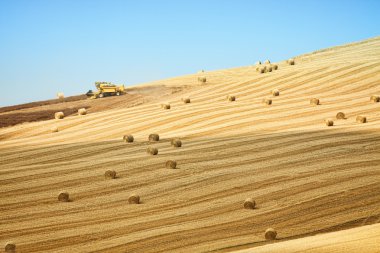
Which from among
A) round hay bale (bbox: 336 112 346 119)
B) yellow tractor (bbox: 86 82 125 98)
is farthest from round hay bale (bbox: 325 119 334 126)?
yellow tractor (bbox: 86 82 125 98)

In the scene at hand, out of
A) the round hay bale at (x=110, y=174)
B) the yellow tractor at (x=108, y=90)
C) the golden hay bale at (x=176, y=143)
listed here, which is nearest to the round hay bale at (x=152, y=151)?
the golden hay bale at (x=176, y=143)

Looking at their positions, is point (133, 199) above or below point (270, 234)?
above

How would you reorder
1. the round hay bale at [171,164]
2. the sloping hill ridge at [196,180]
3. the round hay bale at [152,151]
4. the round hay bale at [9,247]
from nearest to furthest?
the round hay bale at [9,247], the sloping hill ridge at [196,180], the round hay bale at [171,164], the round hay bale at [152,151]

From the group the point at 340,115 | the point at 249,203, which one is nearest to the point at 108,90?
the point at 340,115

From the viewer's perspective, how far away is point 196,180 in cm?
1487

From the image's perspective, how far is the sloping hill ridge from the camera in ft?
39.3

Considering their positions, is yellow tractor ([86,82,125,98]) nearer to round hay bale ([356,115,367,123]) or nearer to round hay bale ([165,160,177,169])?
round hay bale ([356,115,367,123])

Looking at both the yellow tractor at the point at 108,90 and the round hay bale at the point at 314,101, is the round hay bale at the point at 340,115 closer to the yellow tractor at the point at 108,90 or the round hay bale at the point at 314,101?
the round hay bale at the point at 314,101

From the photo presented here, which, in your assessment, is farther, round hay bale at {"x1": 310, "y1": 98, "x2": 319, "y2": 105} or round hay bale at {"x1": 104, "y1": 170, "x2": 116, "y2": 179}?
round hay bale at {"x1": 310, "y1": 98, "x2": 319, "y2": 105}

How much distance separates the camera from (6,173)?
15.3 meters

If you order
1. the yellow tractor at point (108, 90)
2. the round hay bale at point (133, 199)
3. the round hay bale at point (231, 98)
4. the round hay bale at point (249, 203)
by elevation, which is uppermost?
the yellow tractor at point (108, 90)

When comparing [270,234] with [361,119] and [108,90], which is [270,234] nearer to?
[361,119]

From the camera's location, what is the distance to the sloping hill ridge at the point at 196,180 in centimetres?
1198

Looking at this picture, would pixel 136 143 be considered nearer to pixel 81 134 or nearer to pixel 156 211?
pixel 81 134
